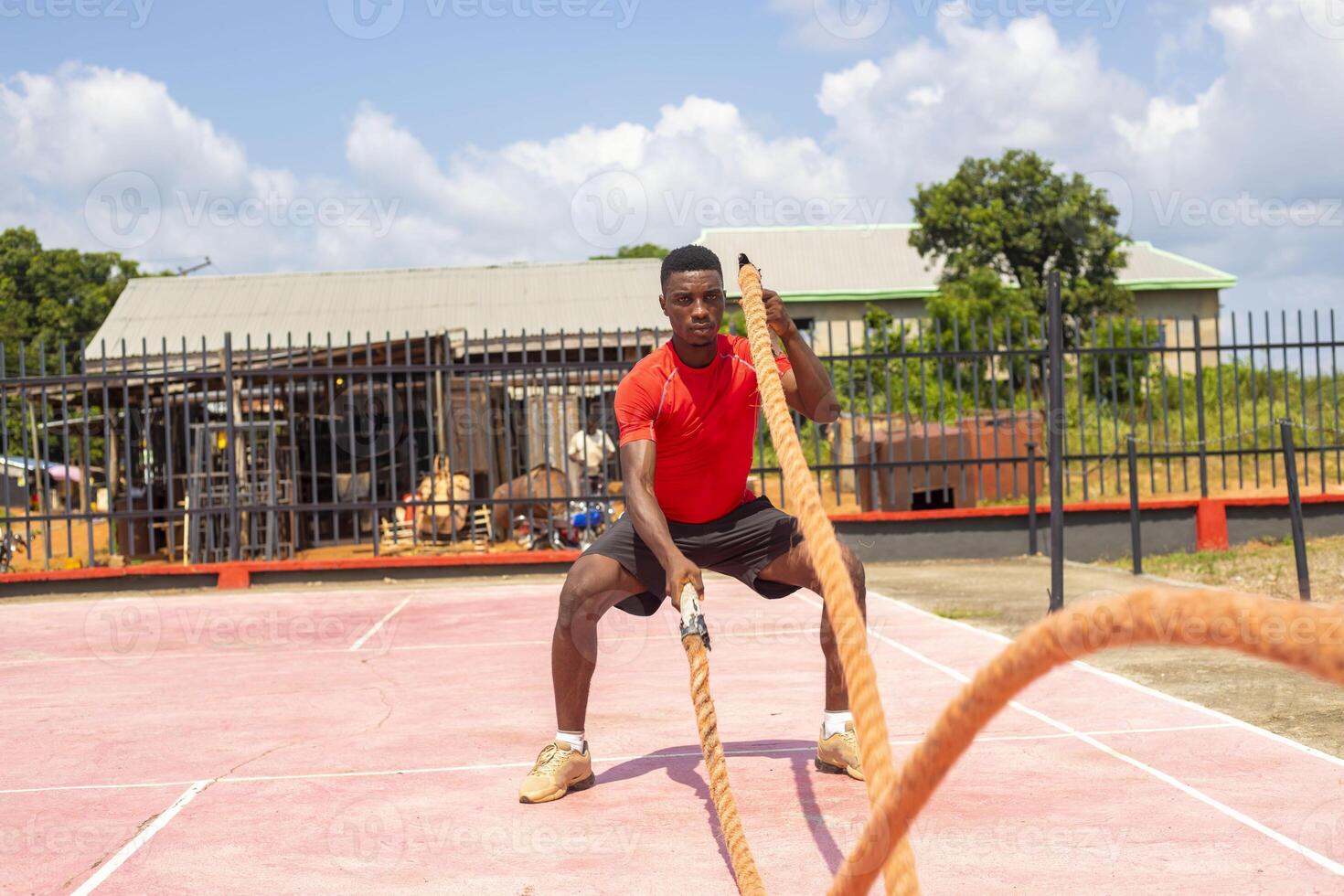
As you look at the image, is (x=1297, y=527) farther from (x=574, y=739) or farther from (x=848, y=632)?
(x=848, y=632)

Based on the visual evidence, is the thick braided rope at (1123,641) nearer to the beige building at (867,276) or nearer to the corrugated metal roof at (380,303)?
the corrugated metal roof at (380,303)

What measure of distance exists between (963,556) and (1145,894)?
35.8 feet

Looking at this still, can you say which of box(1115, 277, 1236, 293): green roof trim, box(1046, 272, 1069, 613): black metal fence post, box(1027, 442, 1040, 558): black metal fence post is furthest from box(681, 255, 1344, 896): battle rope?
box(1115, 277, 1236, 293): green roof trim

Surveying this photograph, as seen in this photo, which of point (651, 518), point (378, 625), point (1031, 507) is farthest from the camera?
point (1031, 507)

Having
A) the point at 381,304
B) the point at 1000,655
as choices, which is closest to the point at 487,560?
the point at 1000,655

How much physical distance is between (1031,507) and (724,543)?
9374 mm

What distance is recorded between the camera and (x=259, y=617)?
1107 cm

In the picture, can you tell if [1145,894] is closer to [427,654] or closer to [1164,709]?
[1164,709]

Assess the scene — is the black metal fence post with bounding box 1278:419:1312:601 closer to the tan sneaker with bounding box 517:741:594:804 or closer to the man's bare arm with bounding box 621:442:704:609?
the man's bare arm with bounding box 621:442:704:609

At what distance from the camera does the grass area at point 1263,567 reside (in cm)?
1043

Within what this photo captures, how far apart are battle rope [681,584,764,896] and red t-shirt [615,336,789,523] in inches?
32.5

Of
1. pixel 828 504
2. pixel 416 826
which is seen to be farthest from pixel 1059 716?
pixel 828 504

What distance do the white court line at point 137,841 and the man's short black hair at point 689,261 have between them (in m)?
2.68

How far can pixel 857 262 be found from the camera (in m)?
41.1
